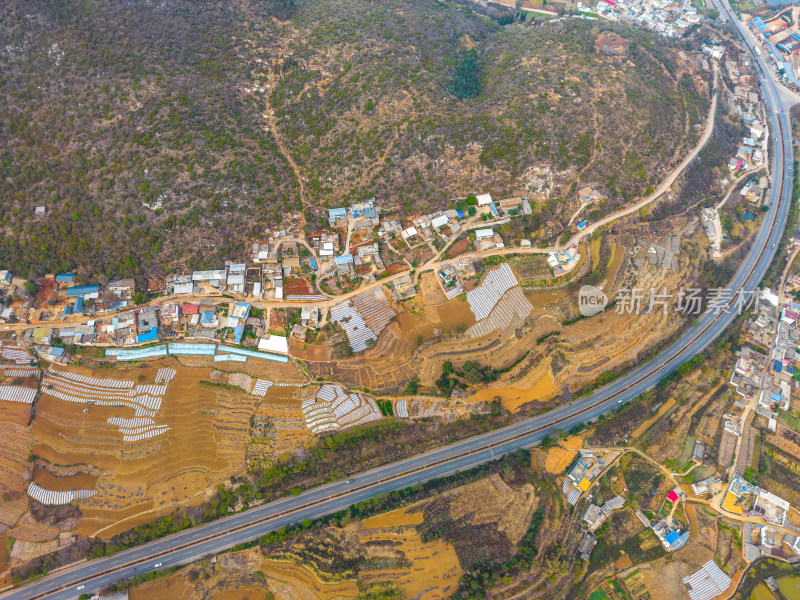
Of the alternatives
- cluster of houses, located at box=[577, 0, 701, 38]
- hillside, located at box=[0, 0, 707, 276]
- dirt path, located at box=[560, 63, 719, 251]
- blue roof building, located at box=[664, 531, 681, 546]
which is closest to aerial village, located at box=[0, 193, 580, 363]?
hillside, located at box=[0, 0, 707, 276]

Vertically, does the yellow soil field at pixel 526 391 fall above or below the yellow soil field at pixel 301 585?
above

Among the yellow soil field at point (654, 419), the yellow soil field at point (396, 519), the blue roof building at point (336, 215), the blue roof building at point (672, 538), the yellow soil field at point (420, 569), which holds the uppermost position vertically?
the blue roof building at point (336, 215)

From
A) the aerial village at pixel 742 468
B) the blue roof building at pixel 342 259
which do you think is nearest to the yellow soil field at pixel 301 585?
the aerial village at pixel 742 468

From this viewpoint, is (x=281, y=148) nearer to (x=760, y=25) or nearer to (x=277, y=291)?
(x=277, y=291)

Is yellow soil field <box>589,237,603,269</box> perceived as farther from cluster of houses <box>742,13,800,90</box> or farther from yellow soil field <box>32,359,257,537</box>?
cluster of houses <box>742,13,800,90</box>

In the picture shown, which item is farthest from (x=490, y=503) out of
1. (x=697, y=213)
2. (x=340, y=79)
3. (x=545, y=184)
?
(x=340, y=79)

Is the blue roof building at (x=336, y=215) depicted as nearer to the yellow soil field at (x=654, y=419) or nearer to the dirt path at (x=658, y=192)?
the dirt path at (x=658, y=192)

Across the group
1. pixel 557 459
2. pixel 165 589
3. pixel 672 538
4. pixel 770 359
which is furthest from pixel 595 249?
pixel 165 589
